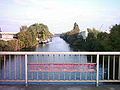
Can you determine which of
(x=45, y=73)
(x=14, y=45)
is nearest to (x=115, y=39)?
(x=45, y=73)

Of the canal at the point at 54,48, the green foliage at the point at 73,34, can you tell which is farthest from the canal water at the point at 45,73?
the green foliage at the point at 73,34

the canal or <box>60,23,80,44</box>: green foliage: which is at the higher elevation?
<box>60,23,80,44</box>: green foliage

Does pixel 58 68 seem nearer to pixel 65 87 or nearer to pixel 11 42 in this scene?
pixel 65 87

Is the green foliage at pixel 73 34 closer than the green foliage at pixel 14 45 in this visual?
No

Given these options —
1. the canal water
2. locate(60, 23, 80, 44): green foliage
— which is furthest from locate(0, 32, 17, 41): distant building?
the canal water

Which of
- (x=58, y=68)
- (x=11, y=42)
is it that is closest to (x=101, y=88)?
(x=58, y=68)

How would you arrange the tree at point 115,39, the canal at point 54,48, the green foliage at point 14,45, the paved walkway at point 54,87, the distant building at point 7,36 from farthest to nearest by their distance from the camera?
1. the distant building at point 7,36
2. the green foliage at point 14,45
3. the canal at point 54,48
4. the tree at point 115,39
5. the paved walkway at point 54,87

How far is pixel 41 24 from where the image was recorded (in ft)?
229

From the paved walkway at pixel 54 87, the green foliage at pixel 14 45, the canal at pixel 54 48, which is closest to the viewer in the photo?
the paved walkway at pixel 54 87

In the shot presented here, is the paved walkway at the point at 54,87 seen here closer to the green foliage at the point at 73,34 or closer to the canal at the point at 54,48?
the canal at the point at 54,48

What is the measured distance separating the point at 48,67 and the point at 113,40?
60.7 ft

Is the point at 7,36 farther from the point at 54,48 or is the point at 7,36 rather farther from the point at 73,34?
the point at 54,48

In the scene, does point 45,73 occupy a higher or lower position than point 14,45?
lower

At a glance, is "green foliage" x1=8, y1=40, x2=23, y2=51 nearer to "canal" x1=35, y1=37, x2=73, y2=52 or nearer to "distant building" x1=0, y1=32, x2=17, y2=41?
"canal" x1=35, y1=37, x2=73, y2=52
